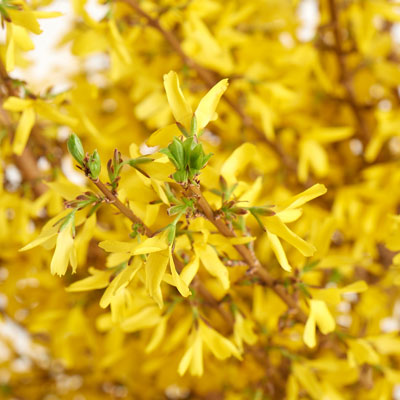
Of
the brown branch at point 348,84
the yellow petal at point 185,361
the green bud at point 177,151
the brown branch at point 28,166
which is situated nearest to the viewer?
the green bud at point 177,151

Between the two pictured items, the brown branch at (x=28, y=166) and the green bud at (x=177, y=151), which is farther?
the brown branch at (x=28, y=166)

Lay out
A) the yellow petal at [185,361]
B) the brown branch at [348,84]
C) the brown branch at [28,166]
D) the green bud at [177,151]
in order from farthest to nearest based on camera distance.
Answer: the brown branch at [348,84] → the brown branch at [28,166] → the yellow petal at [185,361] → the green bud at [177,151]

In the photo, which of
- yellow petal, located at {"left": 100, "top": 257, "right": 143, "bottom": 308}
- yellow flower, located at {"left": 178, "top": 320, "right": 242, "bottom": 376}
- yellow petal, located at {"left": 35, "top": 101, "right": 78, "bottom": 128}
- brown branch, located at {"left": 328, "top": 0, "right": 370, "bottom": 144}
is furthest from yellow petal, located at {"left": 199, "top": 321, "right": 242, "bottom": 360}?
brown branch, located at {"left": 328, "top": 0, "right": 370, "bottom": 144}

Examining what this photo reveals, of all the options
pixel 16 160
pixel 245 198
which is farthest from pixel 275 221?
pixel 16 160

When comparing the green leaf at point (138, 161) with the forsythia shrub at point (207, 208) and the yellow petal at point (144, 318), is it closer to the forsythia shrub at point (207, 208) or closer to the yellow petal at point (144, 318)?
the forsythia shrub at point (207, 208)

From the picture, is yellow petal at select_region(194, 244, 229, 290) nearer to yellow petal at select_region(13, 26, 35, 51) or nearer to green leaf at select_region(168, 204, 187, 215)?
green leaf at select_region(168, 204, 187, 215)

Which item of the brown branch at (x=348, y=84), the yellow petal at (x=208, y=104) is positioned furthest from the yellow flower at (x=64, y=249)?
the brown branch at (x=348, y=84)
